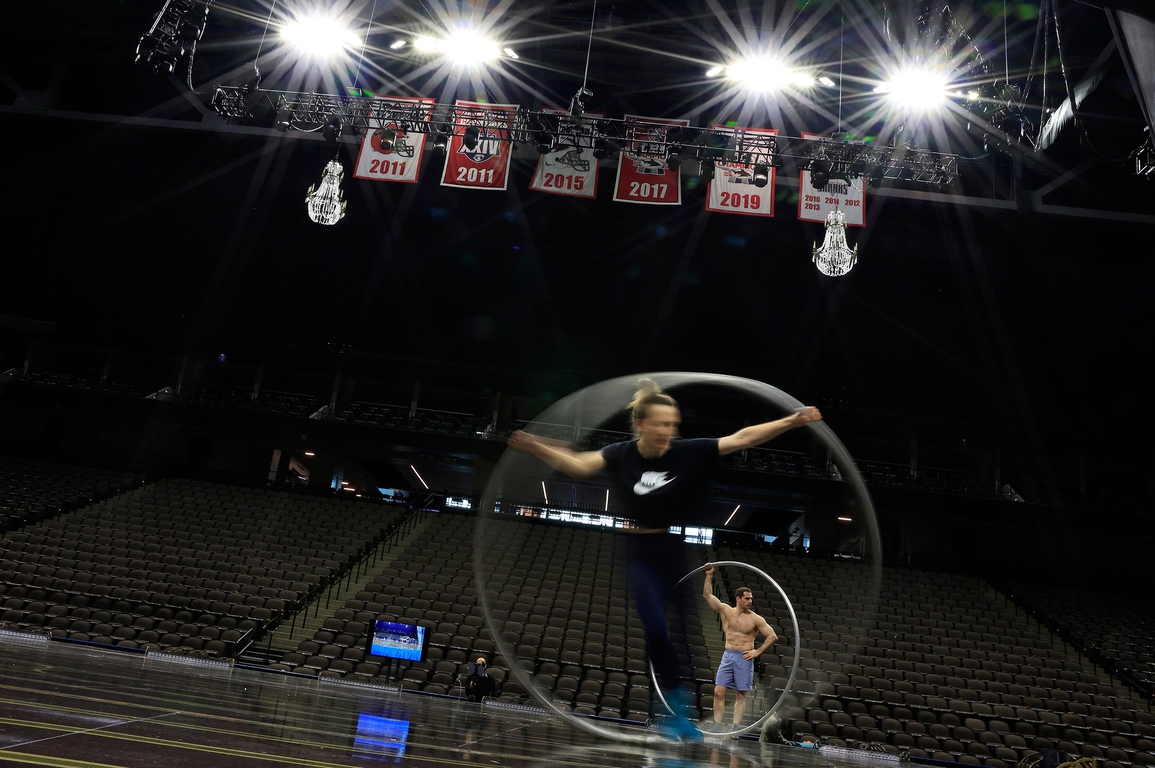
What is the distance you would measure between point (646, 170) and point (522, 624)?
9448 millimetres

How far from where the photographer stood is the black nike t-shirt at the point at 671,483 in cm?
343

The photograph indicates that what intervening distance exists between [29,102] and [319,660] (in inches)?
742

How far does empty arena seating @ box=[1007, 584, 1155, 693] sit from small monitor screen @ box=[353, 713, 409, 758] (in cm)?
1470

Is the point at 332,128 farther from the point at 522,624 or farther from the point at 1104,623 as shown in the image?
the point at 1104,623

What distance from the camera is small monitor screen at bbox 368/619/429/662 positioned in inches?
418

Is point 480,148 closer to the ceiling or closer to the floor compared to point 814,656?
closer to the ceiling

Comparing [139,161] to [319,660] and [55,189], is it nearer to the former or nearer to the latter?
[55,189]

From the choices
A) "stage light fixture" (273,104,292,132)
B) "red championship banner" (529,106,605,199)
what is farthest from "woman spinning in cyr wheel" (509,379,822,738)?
"stage light fixture" (273,104,292,132)

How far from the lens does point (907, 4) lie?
10695mm

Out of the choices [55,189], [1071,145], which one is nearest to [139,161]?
[55,189]

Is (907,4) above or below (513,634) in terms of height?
above

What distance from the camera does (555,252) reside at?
2208 cm

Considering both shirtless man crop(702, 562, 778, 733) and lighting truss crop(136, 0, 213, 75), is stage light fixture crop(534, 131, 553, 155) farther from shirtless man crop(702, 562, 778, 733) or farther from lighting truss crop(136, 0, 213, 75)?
shirtless man crop(702, 562, 778, 733)

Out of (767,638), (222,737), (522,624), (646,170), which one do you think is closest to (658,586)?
(222,737)
